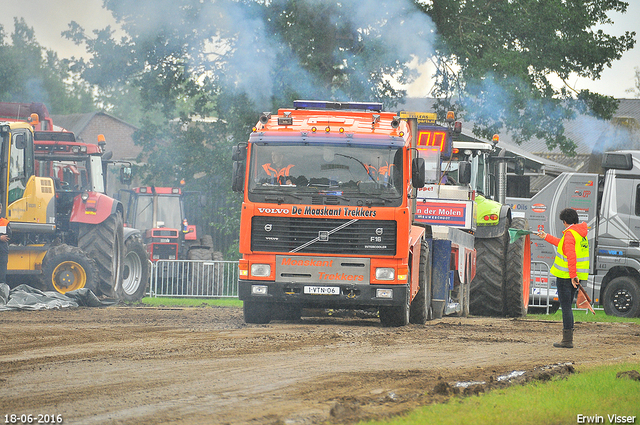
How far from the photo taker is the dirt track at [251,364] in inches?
241

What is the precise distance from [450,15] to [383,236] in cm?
1761

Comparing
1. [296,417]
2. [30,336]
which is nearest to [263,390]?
[296,417]

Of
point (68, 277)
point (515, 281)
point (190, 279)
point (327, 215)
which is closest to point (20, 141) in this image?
point (68, 277)

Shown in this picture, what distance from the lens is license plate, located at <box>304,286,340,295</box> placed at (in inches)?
477

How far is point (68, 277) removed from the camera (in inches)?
678

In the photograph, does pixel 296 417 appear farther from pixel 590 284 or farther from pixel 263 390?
pixel 590 284

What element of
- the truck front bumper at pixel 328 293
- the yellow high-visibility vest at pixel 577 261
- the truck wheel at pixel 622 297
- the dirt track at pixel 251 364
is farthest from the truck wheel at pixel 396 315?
the truck wheel at pixel 622 297

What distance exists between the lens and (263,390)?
6.82m

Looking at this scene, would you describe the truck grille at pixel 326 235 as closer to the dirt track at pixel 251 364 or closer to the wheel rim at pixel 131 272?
the dirt track at pixel 251 364

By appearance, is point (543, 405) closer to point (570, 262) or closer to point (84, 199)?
point (570, 262)

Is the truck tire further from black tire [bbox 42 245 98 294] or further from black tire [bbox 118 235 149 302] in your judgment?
black tire [bbox 118 235 149 302]

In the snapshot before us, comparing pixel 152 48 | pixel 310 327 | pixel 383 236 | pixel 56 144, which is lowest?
pixel 310 327

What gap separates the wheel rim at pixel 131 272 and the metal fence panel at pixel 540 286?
354 inches

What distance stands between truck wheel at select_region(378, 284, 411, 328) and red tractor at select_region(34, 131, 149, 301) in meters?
6.92
